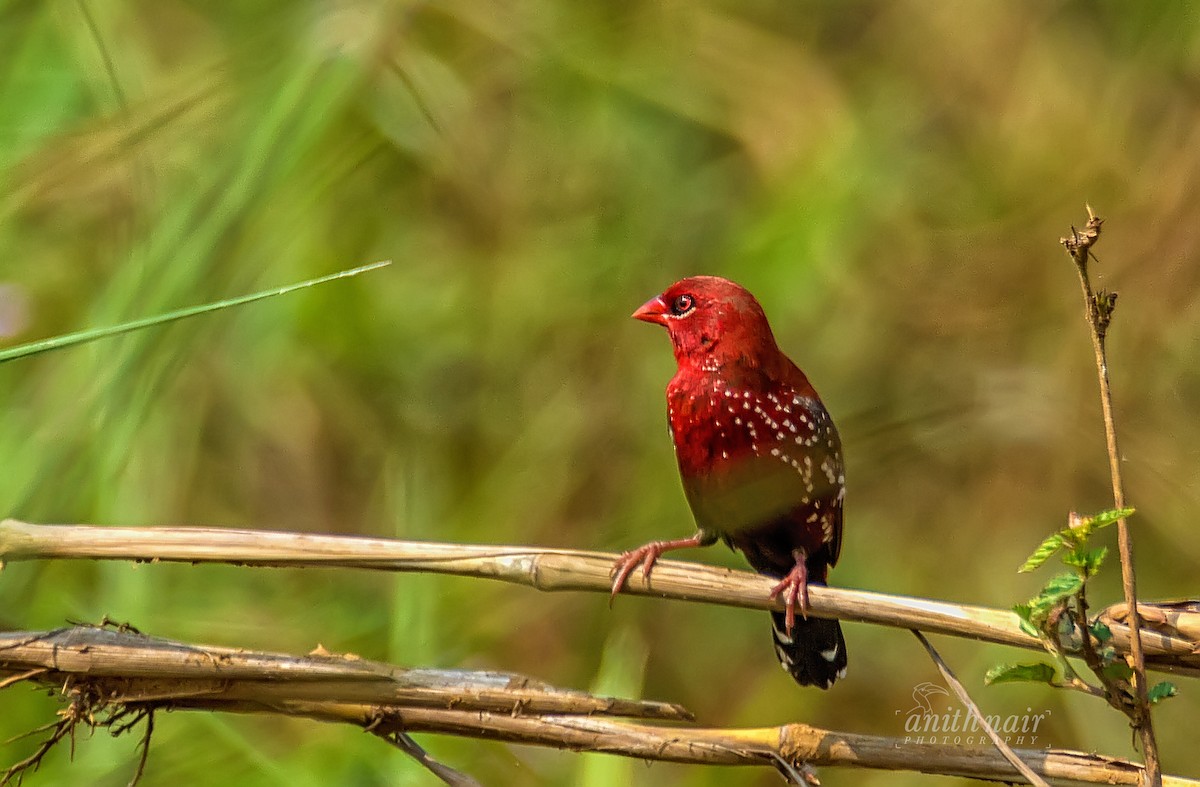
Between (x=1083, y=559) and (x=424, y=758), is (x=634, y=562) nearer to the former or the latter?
(x=424, y=758)

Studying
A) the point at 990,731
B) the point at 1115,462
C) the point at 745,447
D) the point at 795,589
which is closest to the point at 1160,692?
the point at 990,731

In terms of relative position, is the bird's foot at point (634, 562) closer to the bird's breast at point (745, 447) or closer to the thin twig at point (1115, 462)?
the bird's breast at point (745, 447)

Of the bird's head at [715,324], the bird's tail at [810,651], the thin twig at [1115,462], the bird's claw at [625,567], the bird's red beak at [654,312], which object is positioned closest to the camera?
the thin twig at [1115,462]

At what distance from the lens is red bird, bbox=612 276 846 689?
223 centimetres

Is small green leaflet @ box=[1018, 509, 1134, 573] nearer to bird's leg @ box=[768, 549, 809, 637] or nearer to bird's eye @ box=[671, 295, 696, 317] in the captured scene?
bird's leg @ box=[768, 549, 809, 637]

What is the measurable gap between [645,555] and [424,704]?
47 cm

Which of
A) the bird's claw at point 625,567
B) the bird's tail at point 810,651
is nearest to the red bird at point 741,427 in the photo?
the bird's tail at point 810,651

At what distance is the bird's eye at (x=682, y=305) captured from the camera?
2285 mm

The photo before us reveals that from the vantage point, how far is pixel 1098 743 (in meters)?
2.71

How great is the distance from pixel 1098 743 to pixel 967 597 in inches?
16.6

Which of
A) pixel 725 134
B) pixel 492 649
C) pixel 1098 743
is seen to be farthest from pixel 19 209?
pixel 1098 743

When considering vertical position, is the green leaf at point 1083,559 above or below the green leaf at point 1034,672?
above

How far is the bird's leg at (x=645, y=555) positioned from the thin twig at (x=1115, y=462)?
1.88 ft

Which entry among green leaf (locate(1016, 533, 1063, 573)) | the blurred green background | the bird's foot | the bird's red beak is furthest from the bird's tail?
green leaf (locate(1016, 533, 1063, 573))
